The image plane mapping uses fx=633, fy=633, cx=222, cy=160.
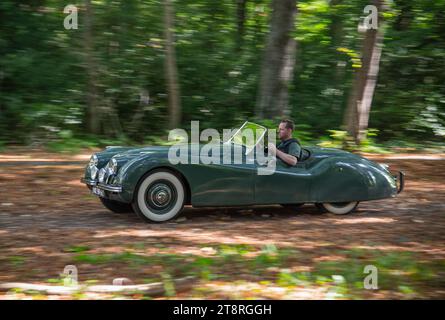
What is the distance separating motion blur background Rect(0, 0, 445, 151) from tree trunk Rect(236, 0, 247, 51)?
4 centimetres

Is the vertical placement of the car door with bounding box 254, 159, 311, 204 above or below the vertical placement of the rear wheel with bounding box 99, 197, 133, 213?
above

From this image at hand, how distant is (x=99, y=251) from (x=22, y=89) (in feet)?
39.6

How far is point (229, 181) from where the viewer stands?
838 centimetres

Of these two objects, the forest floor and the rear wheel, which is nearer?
the forest floor

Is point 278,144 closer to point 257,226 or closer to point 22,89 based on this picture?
point 257,226

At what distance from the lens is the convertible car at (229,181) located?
805cm

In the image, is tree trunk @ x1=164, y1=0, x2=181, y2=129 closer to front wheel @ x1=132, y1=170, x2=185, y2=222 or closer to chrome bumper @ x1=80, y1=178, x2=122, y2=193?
chrome bumper @ x1=80, y1=178, x2=122, y2=193

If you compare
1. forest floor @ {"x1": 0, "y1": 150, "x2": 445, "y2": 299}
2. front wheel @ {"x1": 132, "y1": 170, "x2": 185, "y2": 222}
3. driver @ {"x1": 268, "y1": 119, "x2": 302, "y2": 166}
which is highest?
driver @ {"x1": 268, "y1": 119, "x2": 302, "y2": 166}

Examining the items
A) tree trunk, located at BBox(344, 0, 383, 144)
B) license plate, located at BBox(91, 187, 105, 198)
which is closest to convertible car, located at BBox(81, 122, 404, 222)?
license plate, located at BBox(91, 187, 105, 198)

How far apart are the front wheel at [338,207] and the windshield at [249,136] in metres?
1.42

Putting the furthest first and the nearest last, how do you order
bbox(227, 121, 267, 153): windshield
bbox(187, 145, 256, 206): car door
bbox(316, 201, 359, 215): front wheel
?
bbox(316, 201, 359, 215): front wheel
bbox(227, 121, 267, 153): windshield
bbox(187, 145, 256, 206): car door

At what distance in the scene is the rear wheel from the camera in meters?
8.94

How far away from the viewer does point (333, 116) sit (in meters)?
18.9
